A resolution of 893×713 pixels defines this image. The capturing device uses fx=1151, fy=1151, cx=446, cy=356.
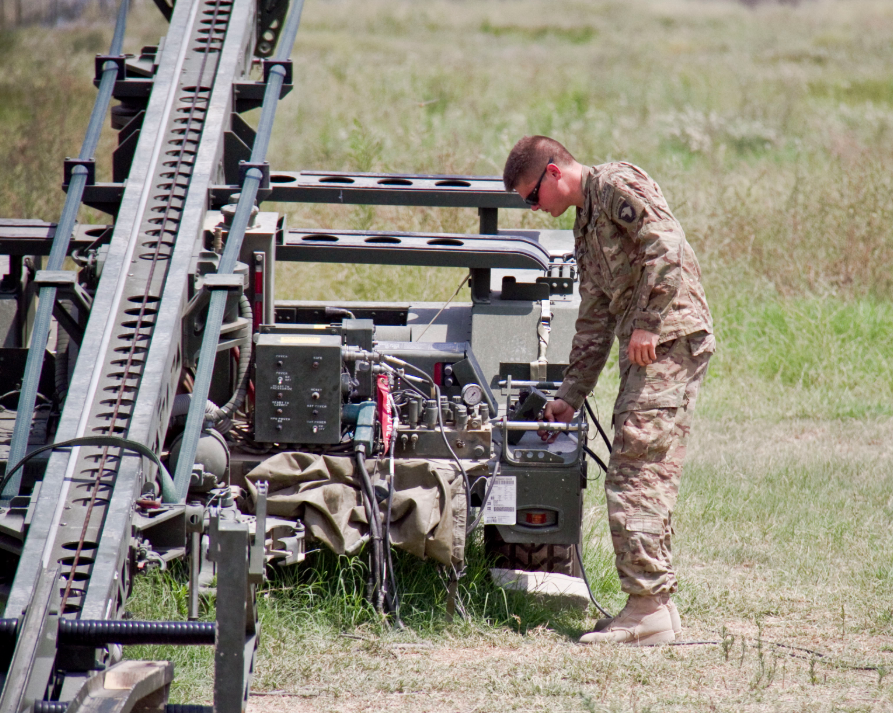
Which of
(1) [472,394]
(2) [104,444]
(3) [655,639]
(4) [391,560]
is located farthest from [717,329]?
(2) [104,444]

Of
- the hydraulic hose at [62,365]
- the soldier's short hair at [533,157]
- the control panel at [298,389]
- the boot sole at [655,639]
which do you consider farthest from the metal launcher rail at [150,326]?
the boot sole at [655,639]

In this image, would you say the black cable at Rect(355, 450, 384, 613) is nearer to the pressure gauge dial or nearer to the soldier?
the pressure gauge dial

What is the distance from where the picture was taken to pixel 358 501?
4.61 metres

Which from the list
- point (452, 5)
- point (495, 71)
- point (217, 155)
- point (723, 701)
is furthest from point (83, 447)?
point (452, 5)

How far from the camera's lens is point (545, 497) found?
15.4 ft

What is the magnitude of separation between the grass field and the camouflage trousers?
14.1 inches

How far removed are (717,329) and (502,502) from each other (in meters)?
5.52

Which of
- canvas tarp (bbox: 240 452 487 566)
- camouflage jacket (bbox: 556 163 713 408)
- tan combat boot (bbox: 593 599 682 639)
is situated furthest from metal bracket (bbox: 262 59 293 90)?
tan combat boot (bbox: 593 599 682 639)

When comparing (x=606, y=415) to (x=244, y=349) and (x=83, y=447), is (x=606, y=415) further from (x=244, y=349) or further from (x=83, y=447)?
(x=83, y=447)

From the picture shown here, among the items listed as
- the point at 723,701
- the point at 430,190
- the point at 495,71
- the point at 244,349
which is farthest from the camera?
the point at 495,71

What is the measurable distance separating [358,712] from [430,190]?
2.82m

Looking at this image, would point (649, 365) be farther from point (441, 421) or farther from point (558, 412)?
point (441, 421)

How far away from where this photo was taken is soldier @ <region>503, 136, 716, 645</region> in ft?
14.3

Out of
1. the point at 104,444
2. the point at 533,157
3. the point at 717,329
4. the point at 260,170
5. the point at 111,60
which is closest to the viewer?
the point at 104,444
